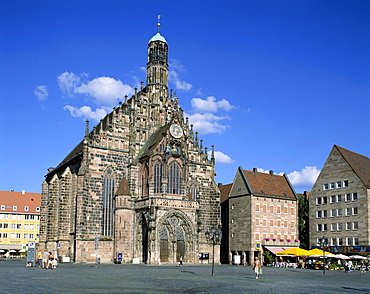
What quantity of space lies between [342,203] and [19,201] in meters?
71.5

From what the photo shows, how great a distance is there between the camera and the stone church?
178ft

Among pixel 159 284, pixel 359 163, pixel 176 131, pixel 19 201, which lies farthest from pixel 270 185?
pixel 19 201

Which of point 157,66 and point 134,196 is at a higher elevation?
point 157,66

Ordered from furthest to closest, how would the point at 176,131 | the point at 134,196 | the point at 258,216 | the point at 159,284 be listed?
the point at 258,216 < the point at 176,131 < the point at 134,196 < the point at 159,284

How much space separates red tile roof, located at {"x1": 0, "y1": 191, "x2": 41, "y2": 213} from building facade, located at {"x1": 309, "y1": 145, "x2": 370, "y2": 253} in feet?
212

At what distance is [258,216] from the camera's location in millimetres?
67688

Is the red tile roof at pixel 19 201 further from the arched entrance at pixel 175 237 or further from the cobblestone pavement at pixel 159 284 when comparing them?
the cobblestone pavement at pixel 159 284

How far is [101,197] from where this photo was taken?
56.2m

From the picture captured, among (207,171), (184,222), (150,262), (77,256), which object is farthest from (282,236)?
(77,256)

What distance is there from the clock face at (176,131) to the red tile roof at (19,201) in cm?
6089

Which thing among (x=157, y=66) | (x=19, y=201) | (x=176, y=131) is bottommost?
(x=19, y=201)

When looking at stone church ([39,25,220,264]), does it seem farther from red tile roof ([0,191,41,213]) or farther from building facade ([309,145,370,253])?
red tile roof ([0,191,41,213])

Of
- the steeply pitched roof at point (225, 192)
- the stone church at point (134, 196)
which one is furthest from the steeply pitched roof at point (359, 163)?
the stone church at point (134, 196)

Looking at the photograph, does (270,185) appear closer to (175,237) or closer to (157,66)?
(175,237)
